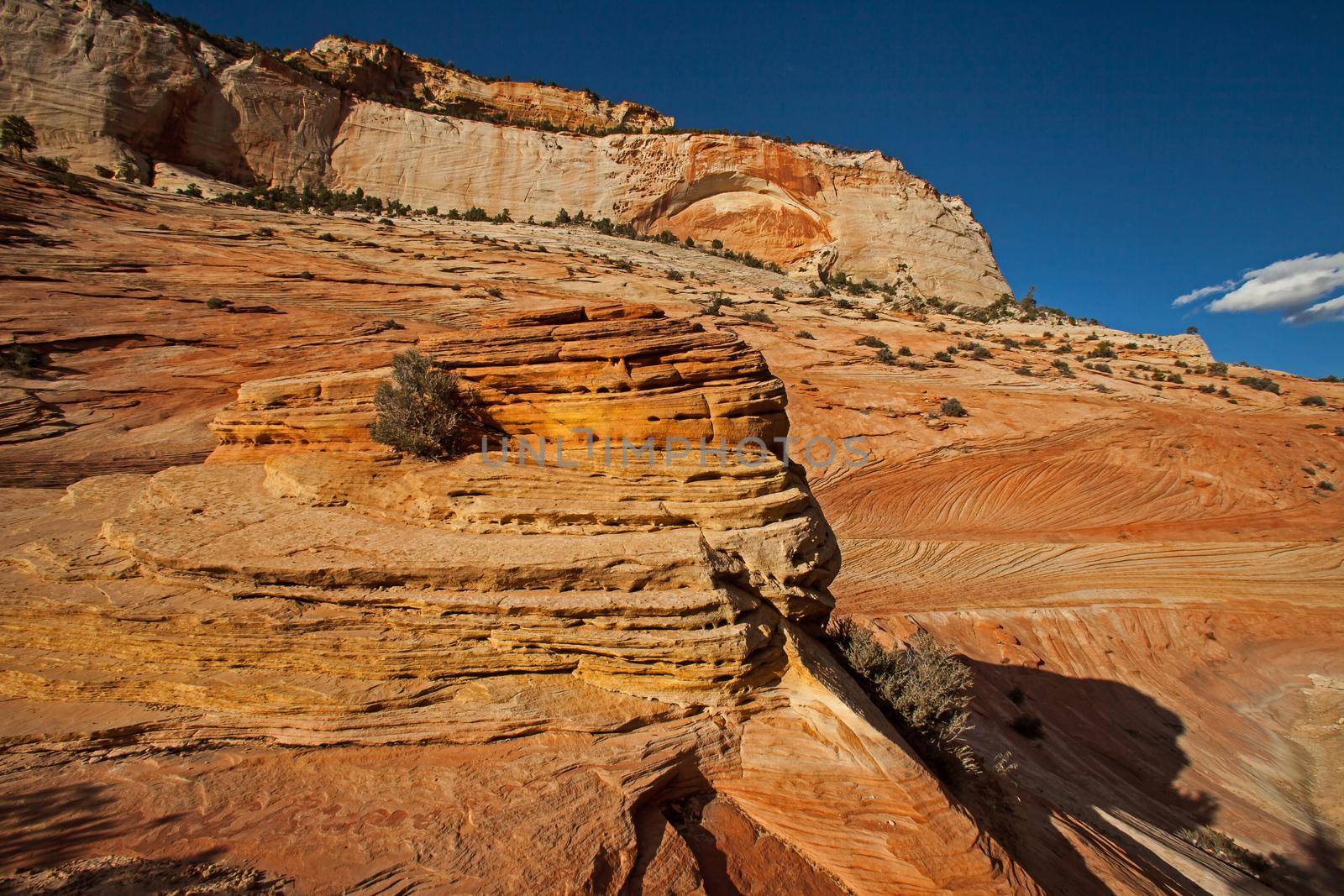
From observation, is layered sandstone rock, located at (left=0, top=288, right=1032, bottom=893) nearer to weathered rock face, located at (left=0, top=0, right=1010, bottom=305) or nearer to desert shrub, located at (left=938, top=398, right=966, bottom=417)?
desert shrub, located at (left=938, top=398, right=966, bottom=417)

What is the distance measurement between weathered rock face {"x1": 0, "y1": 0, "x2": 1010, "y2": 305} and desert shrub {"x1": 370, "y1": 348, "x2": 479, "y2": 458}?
137 ft

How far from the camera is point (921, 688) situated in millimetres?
6109

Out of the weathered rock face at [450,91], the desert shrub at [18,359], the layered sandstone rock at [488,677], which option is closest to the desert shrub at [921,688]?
the layered sandstone rock at [488,677]

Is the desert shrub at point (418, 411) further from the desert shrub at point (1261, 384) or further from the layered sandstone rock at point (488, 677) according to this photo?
the desert shrub at point (1261, 384)

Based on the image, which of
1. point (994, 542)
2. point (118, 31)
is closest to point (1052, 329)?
point (994, 542)

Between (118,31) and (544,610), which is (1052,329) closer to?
(544,610)

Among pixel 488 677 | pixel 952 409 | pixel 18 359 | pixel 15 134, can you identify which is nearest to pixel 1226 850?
pixel 488 677

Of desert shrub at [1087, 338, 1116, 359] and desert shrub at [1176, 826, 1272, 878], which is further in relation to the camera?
desert shrub at [1087, 338, 1116, 359]

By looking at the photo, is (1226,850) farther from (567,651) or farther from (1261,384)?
(1261,384)

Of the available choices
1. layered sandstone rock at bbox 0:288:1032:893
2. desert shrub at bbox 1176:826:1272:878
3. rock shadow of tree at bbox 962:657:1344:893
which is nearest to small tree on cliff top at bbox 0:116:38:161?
layered sandstone rock at bbox 0:288:1032:893

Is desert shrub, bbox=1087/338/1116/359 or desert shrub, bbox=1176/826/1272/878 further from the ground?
desert shrub, bbox=1087/338/1116/359

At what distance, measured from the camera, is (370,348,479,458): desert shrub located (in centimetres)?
635

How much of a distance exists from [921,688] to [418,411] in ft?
21.5

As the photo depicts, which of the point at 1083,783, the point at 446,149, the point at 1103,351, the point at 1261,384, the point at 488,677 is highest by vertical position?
the point at 446,149
